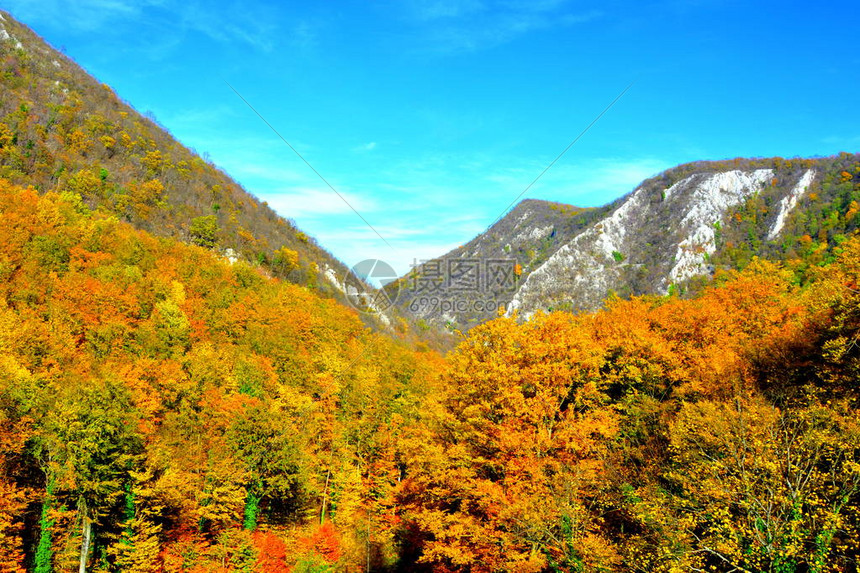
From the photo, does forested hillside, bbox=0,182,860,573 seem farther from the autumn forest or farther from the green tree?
the green tree

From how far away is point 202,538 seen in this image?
30.6 metres

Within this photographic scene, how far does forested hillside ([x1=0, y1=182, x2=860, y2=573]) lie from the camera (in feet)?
51.5

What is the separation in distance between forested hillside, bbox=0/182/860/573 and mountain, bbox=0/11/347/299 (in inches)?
1616

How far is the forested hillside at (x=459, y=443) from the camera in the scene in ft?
51.5

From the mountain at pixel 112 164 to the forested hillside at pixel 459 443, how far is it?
41.0 metres

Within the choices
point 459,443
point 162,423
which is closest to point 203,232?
point 162,423

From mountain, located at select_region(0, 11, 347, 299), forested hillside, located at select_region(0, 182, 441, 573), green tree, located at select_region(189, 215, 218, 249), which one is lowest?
forested hillside, located at select_region(0, 182, 441, 573)

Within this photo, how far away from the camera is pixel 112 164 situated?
98250mm

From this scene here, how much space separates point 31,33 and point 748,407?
585 feet

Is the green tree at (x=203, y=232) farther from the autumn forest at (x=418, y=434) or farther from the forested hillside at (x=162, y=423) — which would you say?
the autumn forest at (x=418, y=434)

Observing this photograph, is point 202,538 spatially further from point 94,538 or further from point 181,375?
point 181,375

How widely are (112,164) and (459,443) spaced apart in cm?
10476

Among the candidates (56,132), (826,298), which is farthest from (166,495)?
(56,132)

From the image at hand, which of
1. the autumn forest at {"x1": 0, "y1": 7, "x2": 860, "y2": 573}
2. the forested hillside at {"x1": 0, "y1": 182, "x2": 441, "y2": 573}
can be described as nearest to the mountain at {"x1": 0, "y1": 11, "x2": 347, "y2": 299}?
the forested hillside at {"x1": 0, "y1": 182, "x2": 441, "y2": 573}
